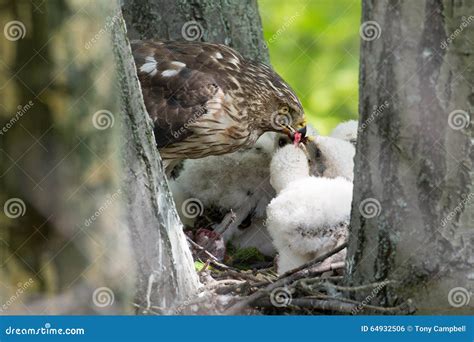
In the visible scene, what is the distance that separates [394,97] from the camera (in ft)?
12.9

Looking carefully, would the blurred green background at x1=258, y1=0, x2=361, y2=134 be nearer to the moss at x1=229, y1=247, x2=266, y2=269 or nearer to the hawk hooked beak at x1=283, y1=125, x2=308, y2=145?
the hawk hooked beak at x1=283, y1=125, x2=308, y2=145

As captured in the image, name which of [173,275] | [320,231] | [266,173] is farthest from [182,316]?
[266,173]

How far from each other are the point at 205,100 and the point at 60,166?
2.07m

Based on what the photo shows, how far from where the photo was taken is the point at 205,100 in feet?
Answer: 19.2

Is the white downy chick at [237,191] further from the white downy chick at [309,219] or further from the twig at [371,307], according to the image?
the twig at [371,307]

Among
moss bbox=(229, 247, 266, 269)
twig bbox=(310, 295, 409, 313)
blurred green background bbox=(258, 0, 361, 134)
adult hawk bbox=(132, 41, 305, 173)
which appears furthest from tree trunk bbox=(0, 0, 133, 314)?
blurred green background bbox=(258, 0, 361, 134)

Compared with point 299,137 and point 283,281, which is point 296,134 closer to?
point 299,137

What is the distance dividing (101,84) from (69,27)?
233 millimetres

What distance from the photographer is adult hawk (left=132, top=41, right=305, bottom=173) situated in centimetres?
585

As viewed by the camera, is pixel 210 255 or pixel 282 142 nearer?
pixel 210 255

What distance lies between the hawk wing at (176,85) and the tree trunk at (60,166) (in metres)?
1.84

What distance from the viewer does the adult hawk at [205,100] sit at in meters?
5.85

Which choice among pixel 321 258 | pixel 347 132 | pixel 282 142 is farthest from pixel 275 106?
pixel 321 258

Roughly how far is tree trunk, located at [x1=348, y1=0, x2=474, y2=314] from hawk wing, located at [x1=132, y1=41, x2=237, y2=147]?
1.85 meters
